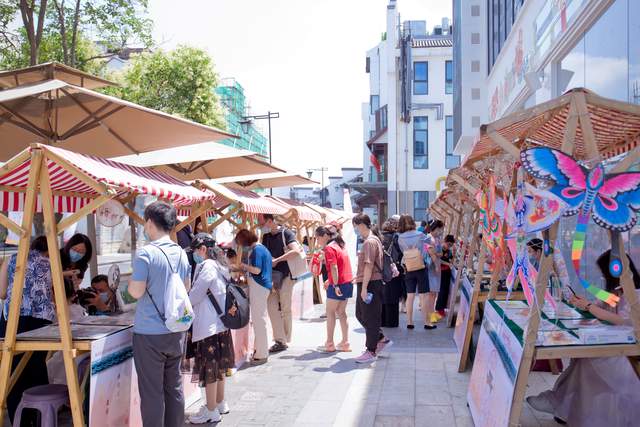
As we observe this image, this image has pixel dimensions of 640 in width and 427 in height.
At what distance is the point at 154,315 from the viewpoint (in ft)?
13.4

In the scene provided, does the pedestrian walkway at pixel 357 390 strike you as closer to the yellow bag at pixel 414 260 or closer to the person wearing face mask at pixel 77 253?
the yellow bag at pixel 414 260

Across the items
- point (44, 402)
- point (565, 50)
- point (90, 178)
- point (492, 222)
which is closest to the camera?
point (90, 178)

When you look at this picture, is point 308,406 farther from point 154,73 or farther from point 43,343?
point 154,73

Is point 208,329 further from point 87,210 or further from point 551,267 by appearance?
point 551,267

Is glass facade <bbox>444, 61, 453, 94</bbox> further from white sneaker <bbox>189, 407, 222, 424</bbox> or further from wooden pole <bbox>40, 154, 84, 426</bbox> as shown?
wooden pole <bbox>40, 154, 84, 426</bbox>

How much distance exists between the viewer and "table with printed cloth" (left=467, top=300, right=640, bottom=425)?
379cm

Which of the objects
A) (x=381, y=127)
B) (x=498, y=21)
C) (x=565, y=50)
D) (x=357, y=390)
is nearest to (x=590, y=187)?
(x=357, y=390)

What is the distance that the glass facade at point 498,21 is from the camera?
548 inches

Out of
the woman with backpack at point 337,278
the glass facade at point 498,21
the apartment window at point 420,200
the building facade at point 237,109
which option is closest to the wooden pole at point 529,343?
the woman with backpack at point 337,278

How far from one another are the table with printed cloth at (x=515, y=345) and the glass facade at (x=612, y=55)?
9.65ft

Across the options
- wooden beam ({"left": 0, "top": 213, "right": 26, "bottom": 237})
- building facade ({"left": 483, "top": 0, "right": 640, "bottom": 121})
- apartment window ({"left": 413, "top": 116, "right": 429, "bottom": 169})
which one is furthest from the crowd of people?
apartment window ({"left": 413, "top": 116, "right": 429, "bottom": 169})

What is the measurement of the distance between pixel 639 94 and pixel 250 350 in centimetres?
532

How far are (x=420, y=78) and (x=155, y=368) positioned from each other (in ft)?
111

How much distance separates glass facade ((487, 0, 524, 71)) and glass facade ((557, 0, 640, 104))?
16.1ft
